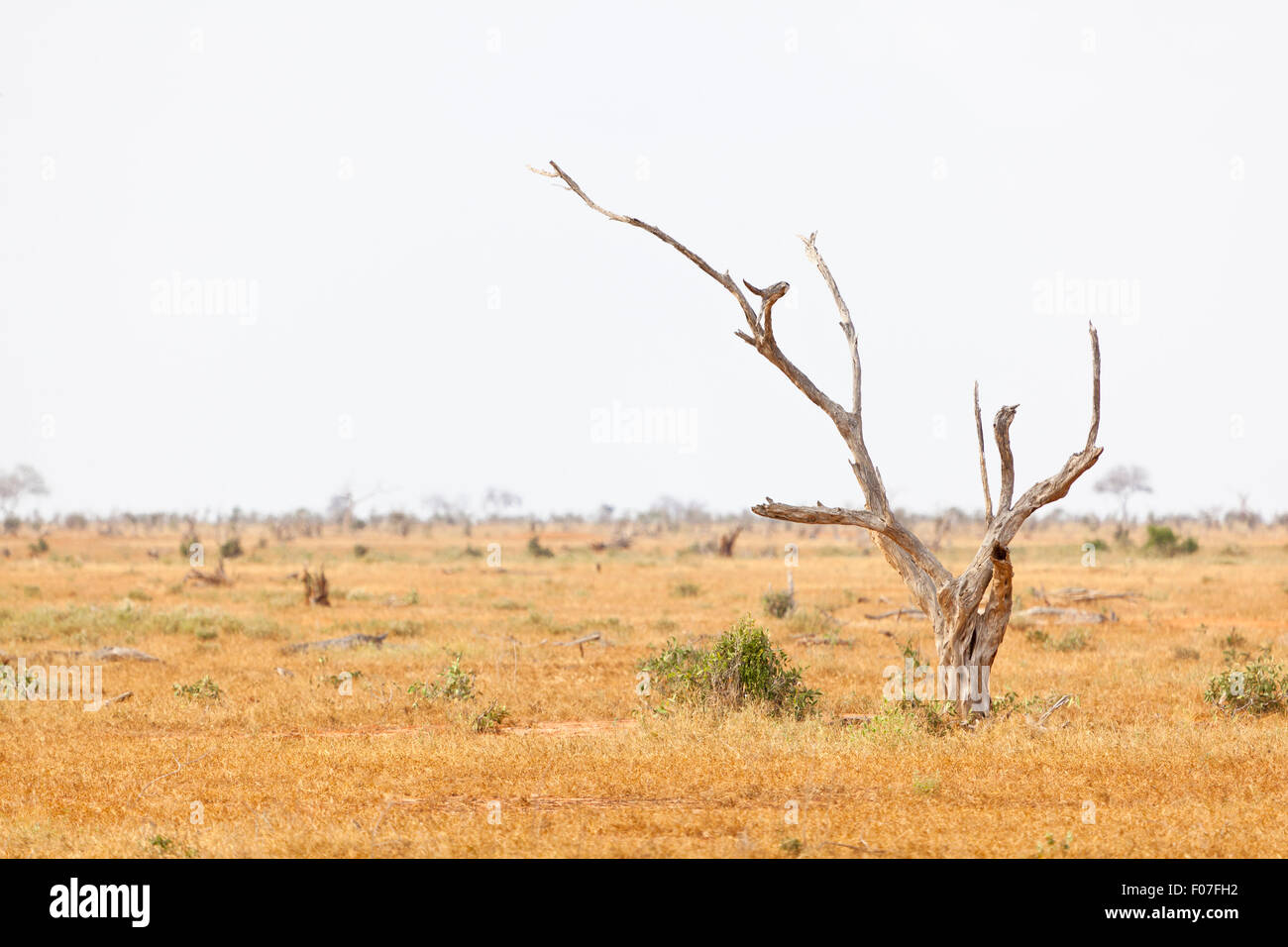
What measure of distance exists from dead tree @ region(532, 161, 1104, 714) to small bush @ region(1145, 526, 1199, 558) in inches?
1892

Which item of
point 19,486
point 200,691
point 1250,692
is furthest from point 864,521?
point 19,486

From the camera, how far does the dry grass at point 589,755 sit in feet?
28.1

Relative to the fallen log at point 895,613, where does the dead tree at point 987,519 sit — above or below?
above

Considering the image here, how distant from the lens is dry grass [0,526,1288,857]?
857 cm

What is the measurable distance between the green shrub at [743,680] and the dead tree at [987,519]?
1.91 meters

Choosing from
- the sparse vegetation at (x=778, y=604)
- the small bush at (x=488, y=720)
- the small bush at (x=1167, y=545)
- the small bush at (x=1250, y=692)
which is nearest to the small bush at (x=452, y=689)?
the small bush at (x=488, y=720)

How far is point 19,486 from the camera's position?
4316 inches

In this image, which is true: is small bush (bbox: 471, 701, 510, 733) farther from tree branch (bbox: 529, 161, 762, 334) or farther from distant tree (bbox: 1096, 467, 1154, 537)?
distant tree (bbox: 1096, 467, 1154, 537)

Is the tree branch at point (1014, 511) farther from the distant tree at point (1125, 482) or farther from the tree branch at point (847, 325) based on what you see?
the distant tree at point (1125, 482)

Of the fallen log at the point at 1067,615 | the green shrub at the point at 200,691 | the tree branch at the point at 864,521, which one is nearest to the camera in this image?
the tree branch at the point at 864,521

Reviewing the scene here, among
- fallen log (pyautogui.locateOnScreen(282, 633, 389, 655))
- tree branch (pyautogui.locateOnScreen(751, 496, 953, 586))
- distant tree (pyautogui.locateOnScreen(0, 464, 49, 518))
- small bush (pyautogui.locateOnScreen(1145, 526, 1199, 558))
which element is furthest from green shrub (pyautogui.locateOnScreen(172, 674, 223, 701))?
distant tree (pyautogui.locateOnScreen(0, 464, 49, 518))

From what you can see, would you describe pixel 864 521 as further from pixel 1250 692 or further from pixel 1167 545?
pixel 1167 545
